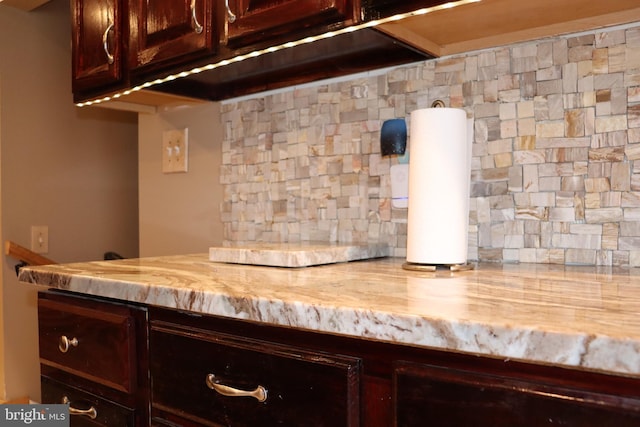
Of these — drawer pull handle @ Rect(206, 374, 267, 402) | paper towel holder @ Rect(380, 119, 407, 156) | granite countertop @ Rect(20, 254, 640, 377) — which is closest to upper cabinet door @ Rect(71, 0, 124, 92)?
granite countertop @ Rect(20, 254, 640, 377)

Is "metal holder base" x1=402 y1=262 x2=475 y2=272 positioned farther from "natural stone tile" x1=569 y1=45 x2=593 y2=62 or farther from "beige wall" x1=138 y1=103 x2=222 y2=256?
"beige wall" x1=138 y1=103 x2=222 y2=256

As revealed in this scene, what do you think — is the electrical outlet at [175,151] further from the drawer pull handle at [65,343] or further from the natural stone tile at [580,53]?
the natural stone tile at [580,53]

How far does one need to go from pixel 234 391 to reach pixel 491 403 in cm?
38

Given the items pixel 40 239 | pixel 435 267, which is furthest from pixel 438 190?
pixel 40 239

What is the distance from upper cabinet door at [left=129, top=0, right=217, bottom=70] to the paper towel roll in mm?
548

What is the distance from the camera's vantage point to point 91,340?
101 cm

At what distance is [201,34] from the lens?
1.20 metres

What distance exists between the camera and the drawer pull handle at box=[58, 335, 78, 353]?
3.47 ft

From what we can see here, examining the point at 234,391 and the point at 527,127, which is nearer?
the point at 234,391

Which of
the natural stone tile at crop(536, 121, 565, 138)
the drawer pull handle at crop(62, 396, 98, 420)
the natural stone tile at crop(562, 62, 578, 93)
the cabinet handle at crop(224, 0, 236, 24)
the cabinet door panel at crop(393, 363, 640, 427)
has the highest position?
the cabinet handle at crop(224, 0, 236, 24)

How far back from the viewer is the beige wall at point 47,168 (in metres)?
2.02

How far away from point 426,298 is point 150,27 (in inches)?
41.6

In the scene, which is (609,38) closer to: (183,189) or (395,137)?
(395,137)

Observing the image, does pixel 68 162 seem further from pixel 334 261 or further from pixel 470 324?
pixel 470 324
